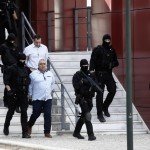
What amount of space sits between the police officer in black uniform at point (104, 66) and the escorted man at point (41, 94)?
63.1 inches

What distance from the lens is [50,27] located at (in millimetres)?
29656

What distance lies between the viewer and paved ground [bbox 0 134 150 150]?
50.5 feet

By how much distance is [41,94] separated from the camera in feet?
56.7

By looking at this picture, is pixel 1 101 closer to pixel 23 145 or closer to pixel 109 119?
pixel 109 119

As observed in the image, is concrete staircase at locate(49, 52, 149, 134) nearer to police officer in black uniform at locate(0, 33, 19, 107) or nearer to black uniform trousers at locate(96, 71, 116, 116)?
black uniform trousers at locate(96, 71, 116, 116)

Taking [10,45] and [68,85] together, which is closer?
[10,45]

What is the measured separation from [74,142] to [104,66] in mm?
2882

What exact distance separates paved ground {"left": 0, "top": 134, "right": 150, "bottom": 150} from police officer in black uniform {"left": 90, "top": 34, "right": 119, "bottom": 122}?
0.99m

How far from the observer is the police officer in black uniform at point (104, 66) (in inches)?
734

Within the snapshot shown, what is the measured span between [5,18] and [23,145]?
5.36 meters

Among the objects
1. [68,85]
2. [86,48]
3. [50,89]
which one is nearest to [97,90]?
[50,89]

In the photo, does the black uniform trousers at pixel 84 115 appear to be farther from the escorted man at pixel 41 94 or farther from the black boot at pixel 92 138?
the escorted man at pixel 41 94

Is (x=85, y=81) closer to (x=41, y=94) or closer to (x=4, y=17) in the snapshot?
(x=41, y=94)

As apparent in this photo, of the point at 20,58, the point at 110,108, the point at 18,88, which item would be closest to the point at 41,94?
the point at 18,88
